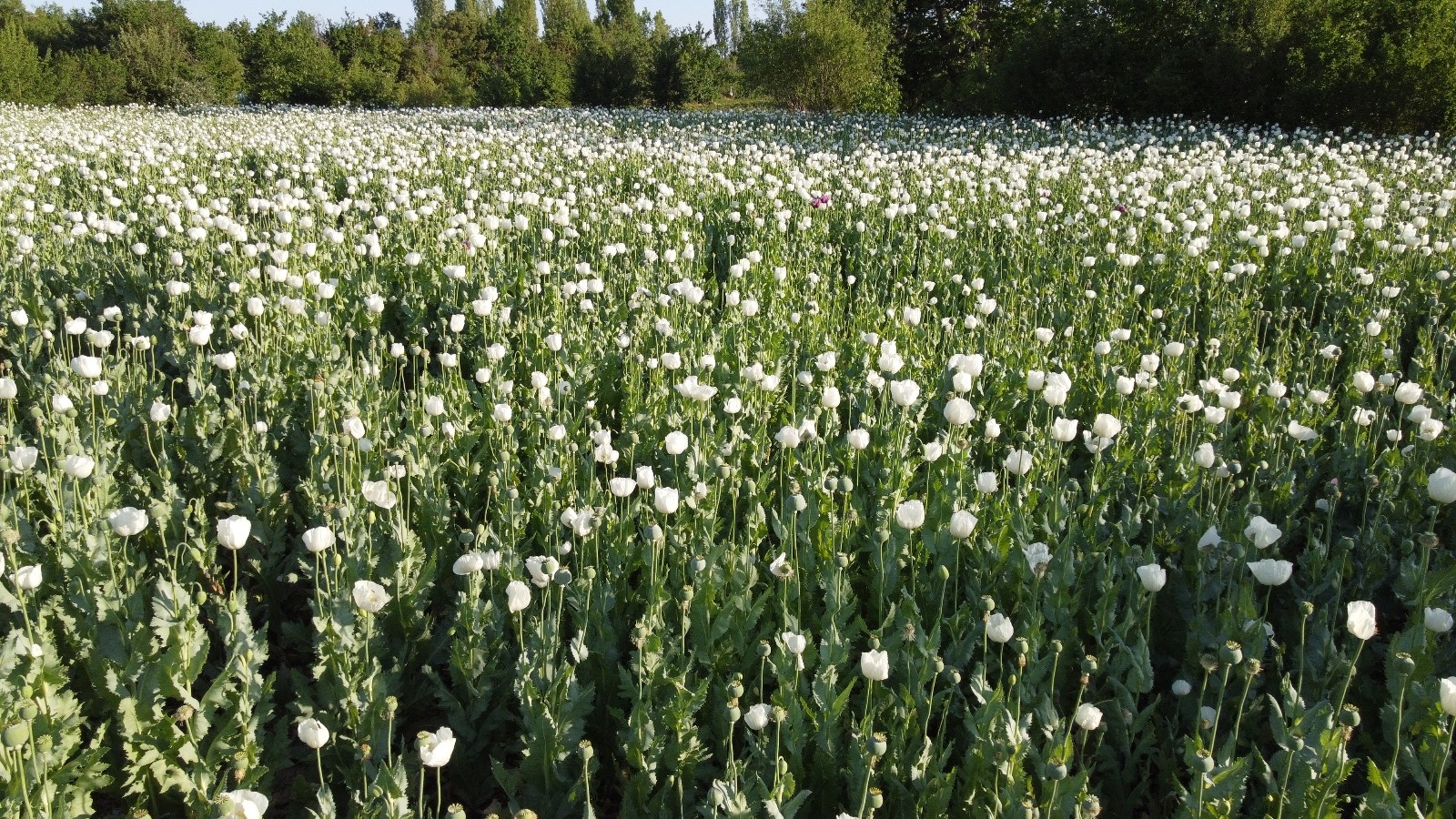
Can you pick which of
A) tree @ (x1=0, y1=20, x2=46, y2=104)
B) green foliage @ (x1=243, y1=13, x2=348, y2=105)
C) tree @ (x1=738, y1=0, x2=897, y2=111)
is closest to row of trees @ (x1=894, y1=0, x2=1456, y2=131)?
tree @ (x1=738, y1=0, x2=897, y2=111)

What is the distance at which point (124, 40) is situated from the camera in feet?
128

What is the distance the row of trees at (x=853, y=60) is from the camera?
17.5m

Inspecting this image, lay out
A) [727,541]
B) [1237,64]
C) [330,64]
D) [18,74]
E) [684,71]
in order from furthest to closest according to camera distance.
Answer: [330,64], [684,71], [18,74], [1237,64], [727,541]

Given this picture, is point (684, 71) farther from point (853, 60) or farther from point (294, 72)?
point (294, 72)

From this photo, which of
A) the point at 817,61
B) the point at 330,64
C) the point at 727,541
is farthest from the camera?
the point at 330,64

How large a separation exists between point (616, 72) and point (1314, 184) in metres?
36.3

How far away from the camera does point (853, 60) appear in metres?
28.8

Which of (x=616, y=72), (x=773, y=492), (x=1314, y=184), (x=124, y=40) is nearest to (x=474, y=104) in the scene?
(x=616, y=72)

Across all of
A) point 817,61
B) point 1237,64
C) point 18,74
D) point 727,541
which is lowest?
point 727,541

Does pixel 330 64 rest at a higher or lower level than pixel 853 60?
higher

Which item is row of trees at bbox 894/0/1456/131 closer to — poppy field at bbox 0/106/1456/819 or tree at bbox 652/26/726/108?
poppy field at bbox 0/106/1456/819

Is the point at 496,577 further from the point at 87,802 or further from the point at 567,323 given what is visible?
the point at 567,323

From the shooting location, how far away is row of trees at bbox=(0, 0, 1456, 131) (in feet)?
57.6

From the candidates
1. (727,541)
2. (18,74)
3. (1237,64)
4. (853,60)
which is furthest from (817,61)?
(18,74)
